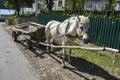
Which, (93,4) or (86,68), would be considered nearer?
(86,68)

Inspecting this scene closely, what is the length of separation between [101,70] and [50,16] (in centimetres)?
1078

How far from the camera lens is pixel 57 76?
26.2ft

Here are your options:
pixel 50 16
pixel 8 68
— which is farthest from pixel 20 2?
pixel 8 68

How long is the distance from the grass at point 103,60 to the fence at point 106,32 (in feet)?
2.78

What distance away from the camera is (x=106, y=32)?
1131 centimetres

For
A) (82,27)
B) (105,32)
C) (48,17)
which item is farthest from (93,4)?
(82,27)

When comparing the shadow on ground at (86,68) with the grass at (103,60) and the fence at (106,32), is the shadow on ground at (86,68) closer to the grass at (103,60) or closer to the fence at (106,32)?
the grass at (103,60)

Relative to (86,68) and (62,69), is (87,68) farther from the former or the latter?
(62,69)

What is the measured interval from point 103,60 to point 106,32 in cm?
206

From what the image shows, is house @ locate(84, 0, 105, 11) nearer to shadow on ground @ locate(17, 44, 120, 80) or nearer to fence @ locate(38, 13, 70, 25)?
fence @ locate(38, 13, 70, 25)

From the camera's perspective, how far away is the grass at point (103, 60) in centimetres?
864

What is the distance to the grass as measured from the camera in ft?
28.3

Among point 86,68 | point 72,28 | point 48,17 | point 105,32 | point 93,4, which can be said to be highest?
point 72,28

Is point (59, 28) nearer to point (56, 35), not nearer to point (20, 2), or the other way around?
point (56, 35)
